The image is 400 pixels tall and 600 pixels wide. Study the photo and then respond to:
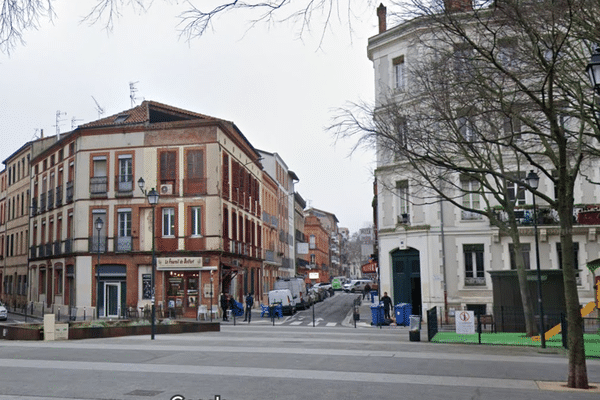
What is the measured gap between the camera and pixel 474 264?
31.1 m

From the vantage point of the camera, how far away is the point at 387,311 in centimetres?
3006

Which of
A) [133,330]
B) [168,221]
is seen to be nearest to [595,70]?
[133,330]

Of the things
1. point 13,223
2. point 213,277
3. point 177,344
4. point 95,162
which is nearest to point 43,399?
point 177,344

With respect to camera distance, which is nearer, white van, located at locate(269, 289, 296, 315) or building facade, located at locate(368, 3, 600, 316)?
building facade, located at locate(368, 3, 600, 316)

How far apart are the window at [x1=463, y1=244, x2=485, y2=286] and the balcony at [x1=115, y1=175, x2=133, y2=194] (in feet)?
68.7

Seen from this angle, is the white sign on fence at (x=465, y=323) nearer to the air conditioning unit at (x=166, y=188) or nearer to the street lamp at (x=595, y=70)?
the street lamp at (x=595, y=70)

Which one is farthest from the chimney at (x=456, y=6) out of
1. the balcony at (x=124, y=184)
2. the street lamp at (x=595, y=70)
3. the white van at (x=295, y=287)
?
the white van at (x=295, y=287)

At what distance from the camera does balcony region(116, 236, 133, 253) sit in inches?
1531

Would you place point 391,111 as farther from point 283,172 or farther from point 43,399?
point 283,172

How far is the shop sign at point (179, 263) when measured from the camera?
38.1 metres

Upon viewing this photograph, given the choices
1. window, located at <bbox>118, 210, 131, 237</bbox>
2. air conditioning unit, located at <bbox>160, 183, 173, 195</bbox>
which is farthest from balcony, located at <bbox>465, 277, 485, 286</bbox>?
window, located at <bbox>118, 210, 131, 237</bbox>

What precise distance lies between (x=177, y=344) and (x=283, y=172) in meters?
51.4

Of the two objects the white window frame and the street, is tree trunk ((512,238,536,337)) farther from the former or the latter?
the white window frame

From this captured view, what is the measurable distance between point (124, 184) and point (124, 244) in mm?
3811
